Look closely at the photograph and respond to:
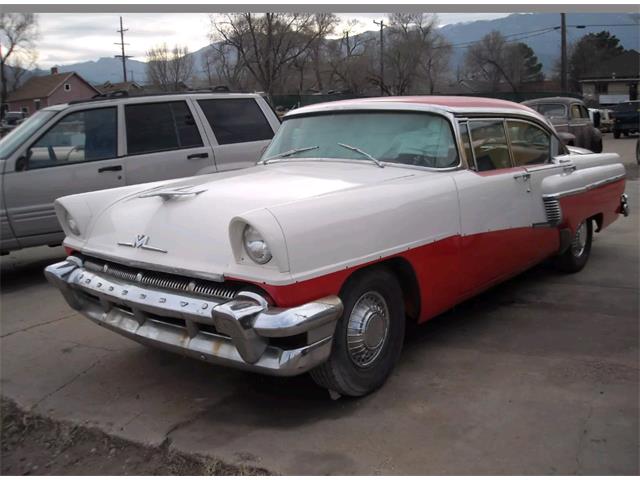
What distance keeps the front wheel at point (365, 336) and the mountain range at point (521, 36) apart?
35.4m

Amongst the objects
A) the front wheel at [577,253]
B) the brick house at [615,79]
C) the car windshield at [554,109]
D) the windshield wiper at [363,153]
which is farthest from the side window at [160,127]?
the brick house at [615,79]

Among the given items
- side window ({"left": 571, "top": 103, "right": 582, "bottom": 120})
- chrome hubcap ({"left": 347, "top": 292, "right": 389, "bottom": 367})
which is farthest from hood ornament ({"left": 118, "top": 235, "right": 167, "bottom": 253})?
side window ({"left": 571, "top": 103, "right": 582, "bottom": 120})

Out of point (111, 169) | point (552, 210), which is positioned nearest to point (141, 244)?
point (552, 210)

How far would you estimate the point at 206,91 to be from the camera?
7.54 m

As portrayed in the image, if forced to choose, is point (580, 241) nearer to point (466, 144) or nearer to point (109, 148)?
point (466, 144)

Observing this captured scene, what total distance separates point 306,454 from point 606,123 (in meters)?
34.9

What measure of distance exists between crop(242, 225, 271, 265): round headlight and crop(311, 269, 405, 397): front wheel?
0.49 m

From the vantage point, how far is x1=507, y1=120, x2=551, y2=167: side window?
16.1 feet

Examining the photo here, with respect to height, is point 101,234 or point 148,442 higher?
point 101,234

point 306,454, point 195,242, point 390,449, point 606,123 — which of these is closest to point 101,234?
point 195,242

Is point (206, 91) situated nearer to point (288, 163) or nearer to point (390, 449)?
point (288, 163)

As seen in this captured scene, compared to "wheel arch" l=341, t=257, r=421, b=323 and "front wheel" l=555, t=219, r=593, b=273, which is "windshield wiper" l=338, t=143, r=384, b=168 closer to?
"wheel arch" l=341, t=257, r=421, b=323

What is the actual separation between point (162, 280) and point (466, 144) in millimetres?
2247

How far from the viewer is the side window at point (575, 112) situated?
1485 cm
